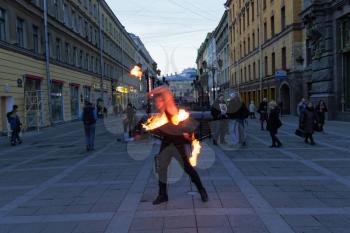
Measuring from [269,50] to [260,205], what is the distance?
105 ft

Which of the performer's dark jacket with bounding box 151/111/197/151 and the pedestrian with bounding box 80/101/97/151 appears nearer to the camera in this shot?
the performer's dark jacket with bounding box 151/111/197/151

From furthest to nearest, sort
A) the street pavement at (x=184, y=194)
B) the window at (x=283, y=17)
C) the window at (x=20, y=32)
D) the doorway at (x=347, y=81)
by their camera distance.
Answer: the window at (x=283, y=17) → the window at (x=20, y=32) → the doorway at (x=347, y=81) → the street pavement at (x=184, y=194)

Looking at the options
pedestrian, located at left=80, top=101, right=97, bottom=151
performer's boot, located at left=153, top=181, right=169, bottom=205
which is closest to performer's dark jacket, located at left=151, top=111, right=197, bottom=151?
performer's boot, located at left=153, top=181, right=169, bottom=205

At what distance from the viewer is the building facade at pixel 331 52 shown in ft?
71.0

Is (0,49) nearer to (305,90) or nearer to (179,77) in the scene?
(305,90)

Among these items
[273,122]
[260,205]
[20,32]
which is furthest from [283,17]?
[260,205]

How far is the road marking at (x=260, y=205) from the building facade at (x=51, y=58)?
15.9 m

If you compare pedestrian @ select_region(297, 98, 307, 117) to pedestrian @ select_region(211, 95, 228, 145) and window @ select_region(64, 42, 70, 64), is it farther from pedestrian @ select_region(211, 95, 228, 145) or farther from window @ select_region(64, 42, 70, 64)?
window @ select_region(64, 42, 70, 64)

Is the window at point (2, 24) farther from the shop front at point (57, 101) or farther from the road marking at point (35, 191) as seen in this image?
the road marking at point (35, 191)

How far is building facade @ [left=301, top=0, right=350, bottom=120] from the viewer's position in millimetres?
21641

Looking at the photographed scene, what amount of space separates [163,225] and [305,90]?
2539 centimetres

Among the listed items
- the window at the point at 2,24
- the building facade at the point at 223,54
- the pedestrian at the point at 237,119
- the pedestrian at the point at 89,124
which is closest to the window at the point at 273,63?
the window at the point at 2,24

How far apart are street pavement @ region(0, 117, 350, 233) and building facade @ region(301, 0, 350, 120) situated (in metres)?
11.5

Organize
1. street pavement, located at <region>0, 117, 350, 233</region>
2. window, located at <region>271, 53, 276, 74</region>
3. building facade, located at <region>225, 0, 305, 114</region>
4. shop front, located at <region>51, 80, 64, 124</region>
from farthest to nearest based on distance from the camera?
window, located at <region>271, 53, 276, 74</region> → building facade, located at <region>225, 0, 305, 114</region> → shop front, located at <region>51, 80, 64, 124</region> → street pavement, located at <region>0, 117, 350, 233</region>
